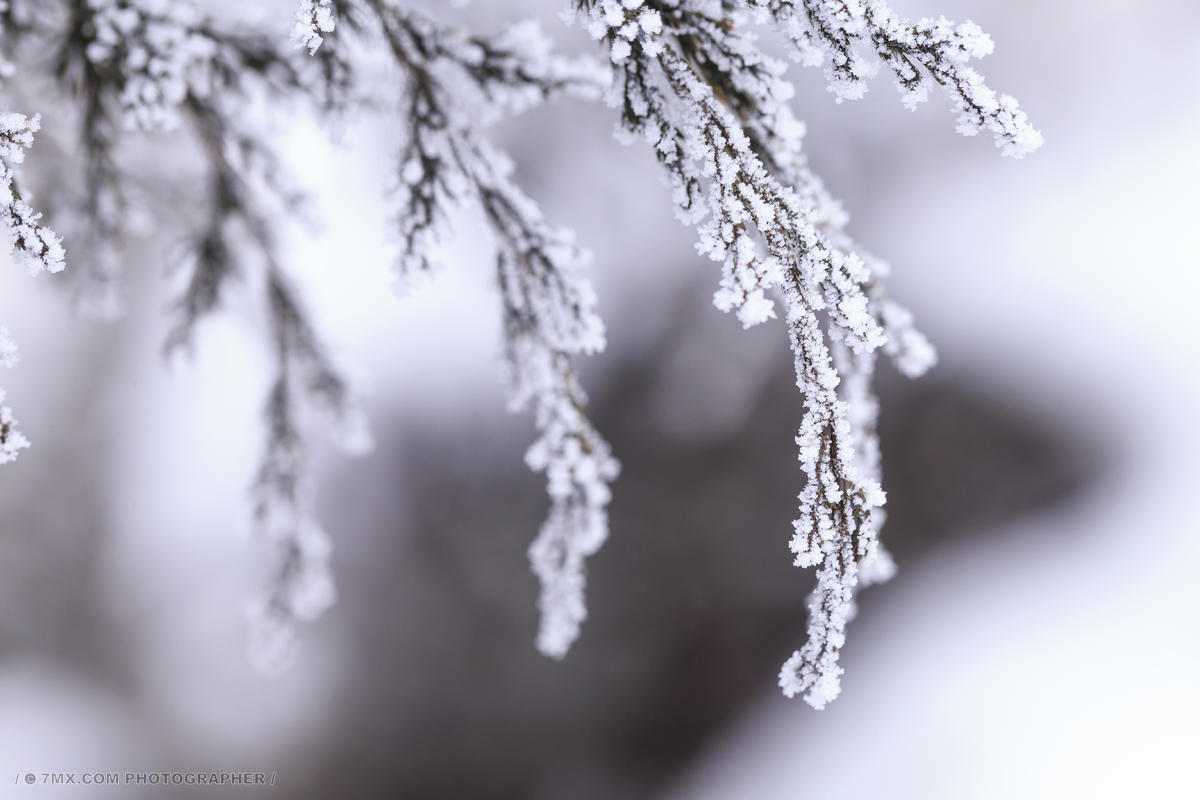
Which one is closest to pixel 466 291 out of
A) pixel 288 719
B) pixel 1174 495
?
pixel 288 719

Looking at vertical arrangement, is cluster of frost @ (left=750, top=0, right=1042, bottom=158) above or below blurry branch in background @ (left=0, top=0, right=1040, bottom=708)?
above

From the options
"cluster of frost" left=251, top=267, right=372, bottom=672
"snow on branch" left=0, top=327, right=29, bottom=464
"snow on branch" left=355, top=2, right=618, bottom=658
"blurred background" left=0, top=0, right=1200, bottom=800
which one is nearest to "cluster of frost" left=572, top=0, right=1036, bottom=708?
"snow on branch" left=355, top=2, right=618, bottom=658

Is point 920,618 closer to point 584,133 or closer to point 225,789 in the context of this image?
point 584,133

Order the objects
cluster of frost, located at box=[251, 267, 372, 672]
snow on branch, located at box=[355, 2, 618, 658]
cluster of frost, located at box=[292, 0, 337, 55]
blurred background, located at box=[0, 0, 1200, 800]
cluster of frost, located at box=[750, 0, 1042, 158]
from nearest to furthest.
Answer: cluster of frost, located at box=[750, 0, 1042, 158] < cluster of frost, located at box=[292, 0, 337, 55] < snow on branch, located at box=[355, 2, 618, 658] < cluster of frost, located at box=[251, 267, 372, 672] < blurred background, located at box=[0, 0, 1200, 800]

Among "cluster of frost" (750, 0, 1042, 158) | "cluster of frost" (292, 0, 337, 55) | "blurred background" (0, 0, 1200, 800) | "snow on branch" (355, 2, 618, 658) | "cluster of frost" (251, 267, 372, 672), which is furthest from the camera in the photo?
"blurred background" (0, 0, 1200, 800)

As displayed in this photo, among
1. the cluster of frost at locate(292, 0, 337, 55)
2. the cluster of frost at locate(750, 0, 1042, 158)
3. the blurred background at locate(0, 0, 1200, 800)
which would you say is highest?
the cluster of frost at locate(750, 0, 1042, 158)

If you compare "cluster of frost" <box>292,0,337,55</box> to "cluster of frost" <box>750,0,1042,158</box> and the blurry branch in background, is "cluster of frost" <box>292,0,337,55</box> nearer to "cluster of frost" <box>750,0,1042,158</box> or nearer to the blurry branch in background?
the blurry branch in background
